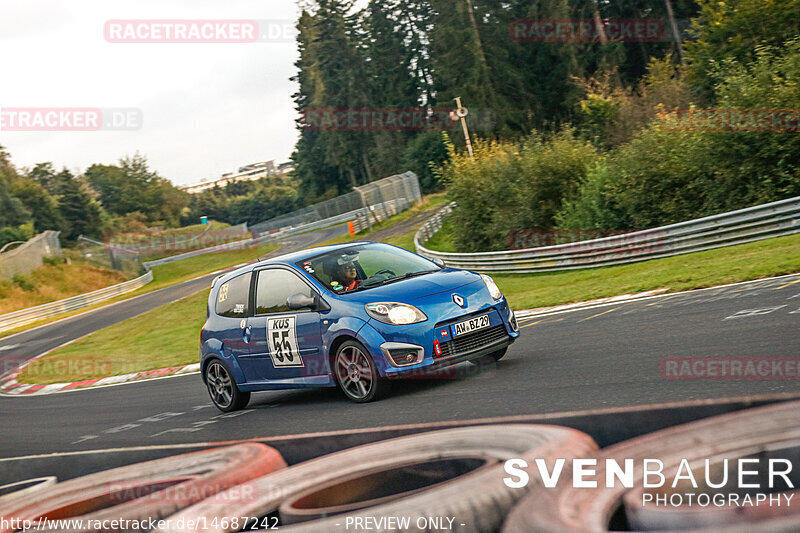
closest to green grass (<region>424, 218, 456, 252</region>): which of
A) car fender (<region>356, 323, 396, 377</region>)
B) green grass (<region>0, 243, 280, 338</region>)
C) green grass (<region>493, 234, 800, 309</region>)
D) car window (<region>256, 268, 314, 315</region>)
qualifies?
green grass (<region>0, 243, 280, 338</region>)

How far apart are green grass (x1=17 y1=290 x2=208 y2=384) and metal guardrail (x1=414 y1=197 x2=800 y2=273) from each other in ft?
35.8

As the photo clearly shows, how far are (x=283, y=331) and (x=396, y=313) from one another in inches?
65.0

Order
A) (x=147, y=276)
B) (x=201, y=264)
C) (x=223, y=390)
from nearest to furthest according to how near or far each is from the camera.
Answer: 1. (x=223, y=390)
2. (x=147, y=276)
3. (x=201, y=264)

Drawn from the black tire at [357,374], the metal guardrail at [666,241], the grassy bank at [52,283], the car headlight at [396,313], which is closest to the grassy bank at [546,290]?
the metal guardrail at [666,241]

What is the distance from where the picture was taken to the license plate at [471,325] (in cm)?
817

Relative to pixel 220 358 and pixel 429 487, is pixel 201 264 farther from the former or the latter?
pixel 429 487

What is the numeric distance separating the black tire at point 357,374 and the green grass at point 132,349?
36.0 ft

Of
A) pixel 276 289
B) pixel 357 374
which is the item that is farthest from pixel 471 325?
pixel 276 289

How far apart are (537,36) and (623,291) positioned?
209 ft

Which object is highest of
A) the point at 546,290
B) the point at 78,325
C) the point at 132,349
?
the point at 78,325

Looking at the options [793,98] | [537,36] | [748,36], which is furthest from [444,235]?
[537,36]

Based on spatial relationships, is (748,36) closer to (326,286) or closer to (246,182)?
(326,286)

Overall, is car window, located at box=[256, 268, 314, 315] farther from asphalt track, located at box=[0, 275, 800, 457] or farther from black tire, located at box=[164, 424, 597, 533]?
black tire, located at box=[164, 424, 597, 533]

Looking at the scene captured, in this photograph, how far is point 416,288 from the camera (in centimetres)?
842
